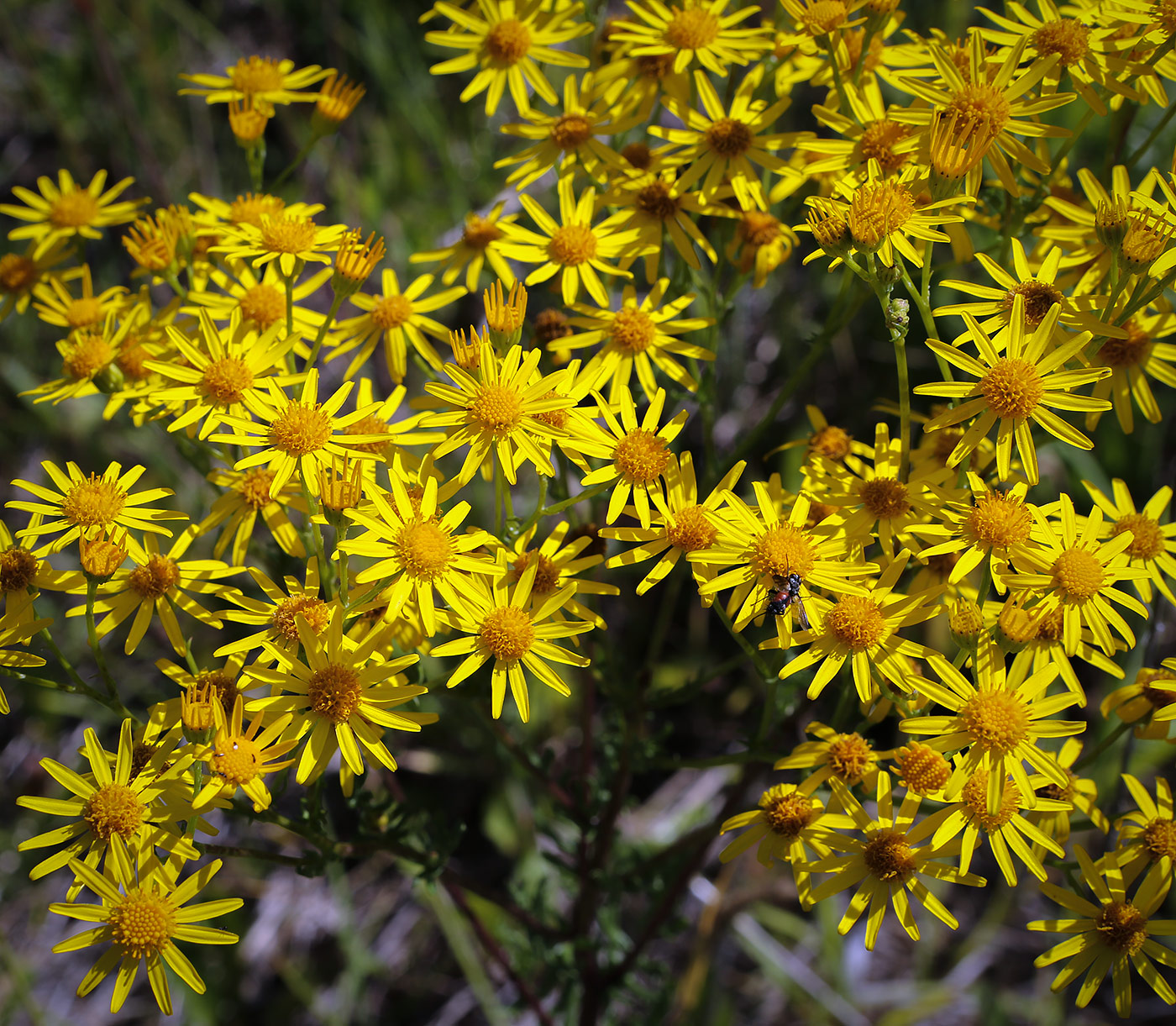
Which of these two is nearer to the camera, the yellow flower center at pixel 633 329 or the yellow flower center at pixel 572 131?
the yellow flower center at pixel 633 329

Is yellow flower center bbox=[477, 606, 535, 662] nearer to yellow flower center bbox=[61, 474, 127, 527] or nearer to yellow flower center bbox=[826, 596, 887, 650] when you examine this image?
yellow flower center bbox=[826, 596, 887, 650]

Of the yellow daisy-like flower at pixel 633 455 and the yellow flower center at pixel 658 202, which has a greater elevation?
the yellow flower center at pixel 658 202

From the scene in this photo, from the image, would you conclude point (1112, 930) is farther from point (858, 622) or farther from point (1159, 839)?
point (858, 622)

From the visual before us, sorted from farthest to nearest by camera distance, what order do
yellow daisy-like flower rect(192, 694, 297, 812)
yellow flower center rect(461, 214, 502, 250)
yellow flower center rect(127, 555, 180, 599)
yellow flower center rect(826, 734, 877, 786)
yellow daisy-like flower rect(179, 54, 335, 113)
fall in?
yellow daisy-like flower rect(179, 54, 335, 113) < yellow flower center rect(461, 214, 502, 250) < yellow flower center rect(127, 555, 180, 599) < yellow flower center rect(826, 734, 877, 786) < yellow daisy-like flower rect(192, 694, 297, 812)

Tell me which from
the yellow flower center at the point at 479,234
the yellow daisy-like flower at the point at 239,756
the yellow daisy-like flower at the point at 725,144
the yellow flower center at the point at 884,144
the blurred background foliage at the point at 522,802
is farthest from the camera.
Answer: the blurred background foliage at the point at 522,802

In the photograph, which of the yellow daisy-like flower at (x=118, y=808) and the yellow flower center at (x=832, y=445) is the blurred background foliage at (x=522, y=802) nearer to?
the yellow flower center at (x=832, y=445)

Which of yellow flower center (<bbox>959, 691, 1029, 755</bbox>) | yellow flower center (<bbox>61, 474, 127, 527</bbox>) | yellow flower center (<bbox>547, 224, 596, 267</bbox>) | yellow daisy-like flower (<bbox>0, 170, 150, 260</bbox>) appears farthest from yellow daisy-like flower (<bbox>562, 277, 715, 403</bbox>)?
yellow daisy-like flower (<bbox>0, 170, 150, 260</bbox>)

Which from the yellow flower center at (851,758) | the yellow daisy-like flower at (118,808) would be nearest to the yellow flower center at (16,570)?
the yellow daisy-like flower at (118,808)

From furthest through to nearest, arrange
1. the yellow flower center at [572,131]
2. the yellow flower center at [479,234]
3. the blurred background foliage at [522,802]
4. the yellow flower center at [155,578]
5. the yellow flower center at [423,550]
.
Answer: the blurred background foliage at [522,802], the yellow flower center at [479,234], the yellow flower center at [572,131], the yellow flower center at [155,578], the yellow flower center at [423,550]
